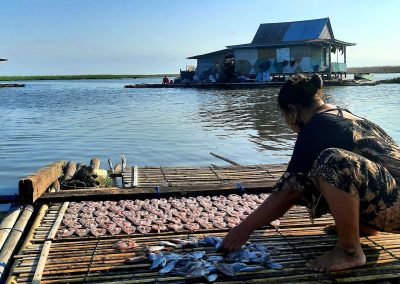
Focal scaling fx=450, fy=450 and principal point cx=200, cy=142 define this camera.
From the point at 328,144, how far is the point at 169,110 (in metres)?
22.1

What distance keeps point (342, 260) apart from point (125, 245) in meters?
1.75

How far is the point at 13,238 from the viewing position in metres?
4.39

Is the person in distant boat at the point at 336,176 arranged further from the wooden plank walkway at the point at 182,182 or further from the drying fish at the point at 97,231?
the wooden plank walkway at the point at 182,182

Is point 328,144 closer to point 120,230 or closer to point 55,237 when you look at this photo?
point 120,230

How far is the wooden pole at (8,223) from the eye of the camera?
14.5 feet

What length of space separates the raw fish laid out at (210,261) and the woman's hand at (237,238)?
0.05 metres

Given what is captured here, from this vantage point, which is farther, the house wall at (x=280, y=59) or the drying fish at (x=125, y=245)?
the house wall at (x=280, y=59)

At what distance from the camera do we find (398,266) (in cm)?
333

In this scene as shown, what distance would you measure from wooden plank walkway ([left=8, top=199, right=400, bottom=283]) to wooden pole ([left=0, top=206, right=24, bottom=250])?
34 cm

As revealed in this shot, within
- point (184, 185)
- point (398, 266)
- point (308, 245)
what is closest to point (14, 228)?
point (184, 185)

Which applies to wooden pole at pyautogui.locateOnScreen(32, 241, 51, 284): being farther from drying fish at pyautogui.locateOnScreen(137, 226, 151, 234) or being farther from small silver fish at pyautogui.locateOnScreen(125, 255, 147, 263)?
drying fish at pyautogui.locateOnScreen(137, 226, 151, 234)

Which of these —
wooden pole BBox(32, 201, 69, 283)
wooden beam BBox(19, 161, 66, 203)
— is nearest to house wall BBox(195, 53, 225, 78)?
wooden beam BBox(19, 161, 66, 203)

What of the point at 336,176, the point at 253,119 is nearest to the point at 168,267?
the point at 336,176

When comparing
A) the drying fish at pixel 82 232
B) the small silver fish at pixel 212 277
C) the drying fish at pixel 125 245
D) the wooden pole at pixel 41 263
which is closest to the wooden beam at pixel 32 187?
the drying fish at pixel 82 232
